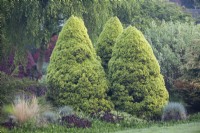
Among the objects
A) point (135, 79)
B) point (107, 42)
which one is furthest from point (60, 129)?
point (107, 42)

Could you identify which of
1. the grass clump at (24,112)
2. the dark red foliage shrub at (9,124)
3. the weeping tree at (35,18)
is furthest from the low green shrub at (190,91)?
the dark red foliage shrub at (9,124)

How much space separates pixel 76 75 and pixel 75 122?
1916 mm

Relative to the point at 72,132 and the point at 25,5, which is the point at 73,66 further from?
the point at 25,5

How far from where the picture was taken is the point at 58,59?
1208 cm

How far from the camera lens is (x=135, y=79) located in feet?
38.7

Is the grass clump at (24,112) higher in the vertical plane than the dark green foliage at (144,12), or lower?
lower

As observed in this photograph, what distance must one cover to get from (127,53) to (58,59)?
212 cm

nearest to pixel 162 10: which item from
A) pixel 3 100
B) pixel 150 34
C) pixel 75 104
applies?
pixel 150 34

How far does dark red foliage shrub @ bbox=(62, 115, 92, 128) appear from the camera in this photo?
398 inches

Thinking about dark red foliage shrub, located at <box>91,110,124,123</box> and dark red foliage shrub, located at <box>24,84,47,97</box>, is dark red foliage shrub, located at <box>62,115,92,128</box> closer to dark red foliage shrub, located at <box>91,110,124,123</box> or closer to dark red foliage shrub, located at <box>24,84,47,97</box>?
dark red foliage shrub, located at <box>91,110,124,123</box>

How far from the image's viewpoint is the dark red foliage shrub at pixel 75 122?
10109mm

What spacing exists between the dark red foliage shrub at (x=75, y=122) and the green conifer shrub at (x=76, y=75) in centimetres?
104

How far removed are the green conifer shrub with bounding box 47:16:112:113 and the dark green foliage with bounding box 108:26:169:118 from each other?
0.43 metres

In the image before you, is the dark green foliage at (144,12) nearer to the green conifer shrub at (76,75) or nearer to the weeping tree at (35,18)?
the weeping tree at (35,18)
